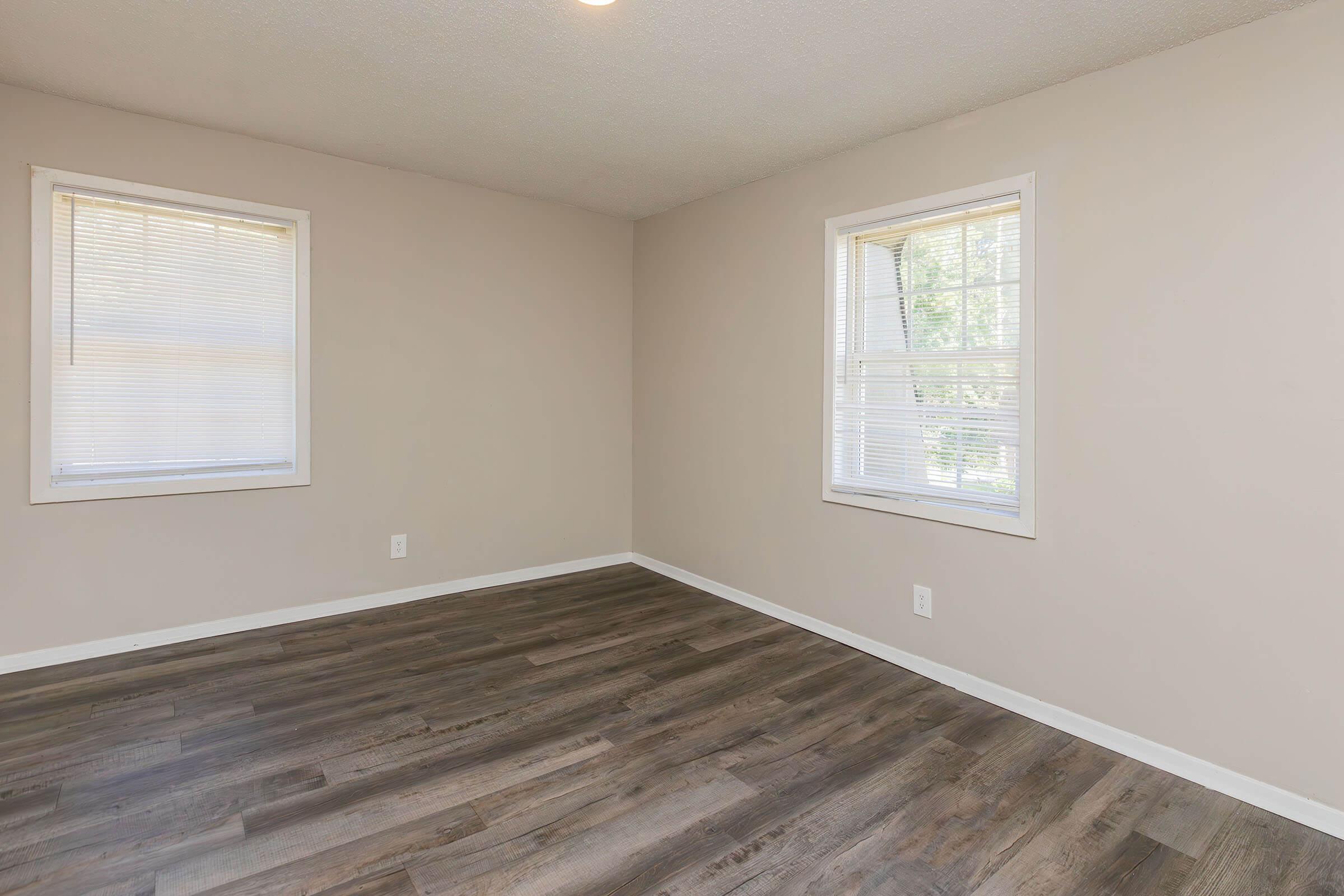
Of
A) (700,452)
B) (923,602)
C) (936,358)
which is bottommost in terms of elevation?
(923,602)

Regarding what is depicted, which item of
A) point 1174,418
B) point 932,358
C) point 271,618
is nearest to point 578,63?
point 932,358

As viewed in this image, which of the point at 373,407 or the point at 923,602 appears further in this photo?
the point at 373,407

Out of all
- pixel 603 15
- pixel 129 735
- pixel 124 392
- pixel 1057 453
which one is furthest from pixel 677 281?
pixel 129 735

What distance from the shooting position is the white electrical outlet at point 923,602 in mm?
3066

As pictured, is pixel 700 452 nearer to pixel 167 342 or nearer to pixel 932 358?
pixel 932 358

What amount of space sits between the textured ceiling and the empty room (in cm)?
2

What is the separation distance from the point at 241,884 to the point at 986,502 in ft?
9.35

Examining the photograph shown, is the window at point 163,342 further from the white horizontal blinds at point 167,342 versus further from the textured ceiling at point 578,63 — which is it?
the textured ceiling at point 578,63

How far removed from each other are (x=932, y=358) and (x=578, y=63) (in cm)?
193

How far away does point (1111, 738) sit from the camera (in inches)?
97.0

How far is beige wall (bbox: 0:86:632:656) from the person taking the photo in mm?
2988

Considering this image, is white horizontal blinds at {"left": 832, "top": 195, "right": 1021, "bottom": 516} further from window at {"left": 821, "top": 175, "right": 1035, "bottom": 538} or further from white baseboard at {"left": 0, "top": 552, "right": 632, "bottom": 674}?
white baseboard at {"left": 0, "top": 552, "right": 632, "bottom": 674}

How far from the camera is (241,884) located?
5.55 feet

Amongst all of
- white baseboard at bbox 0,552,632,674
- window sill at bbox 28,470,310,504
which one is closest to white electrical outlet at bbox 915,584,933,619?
white baseboard at bbox 0,552,632,674
